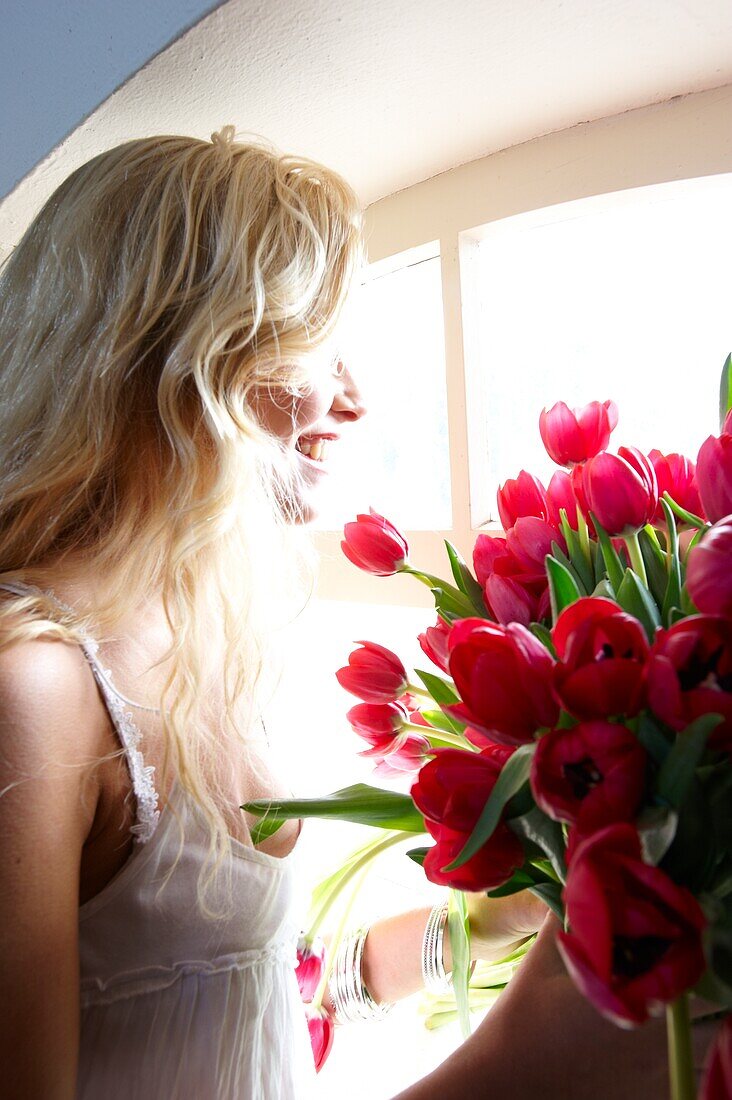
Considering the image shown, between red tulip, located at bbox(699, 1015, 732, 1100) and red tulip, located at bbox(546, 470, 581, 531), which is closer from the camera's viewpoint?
red tulip, located at bbox(699, 1015, 732, 1100)

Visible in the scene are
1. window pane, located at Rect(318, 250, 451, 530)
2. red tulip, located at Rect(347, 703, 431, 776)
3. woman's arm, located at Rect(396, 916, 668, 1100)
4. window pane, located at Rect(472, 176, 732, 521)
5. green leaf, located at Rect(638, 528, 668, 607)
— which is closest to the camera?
woman's arm, located at Rect(396, 916, 668, 1100)

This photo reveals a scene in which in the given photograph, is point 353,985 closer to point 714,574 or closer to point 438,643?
point 438,643

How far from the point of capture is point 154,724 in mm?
790

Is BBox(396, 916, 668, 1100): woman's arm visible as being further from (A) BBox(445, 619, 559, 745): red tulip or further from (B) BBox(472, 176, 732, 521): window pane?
(B) BBox(472, 176, 732, 521): window pane

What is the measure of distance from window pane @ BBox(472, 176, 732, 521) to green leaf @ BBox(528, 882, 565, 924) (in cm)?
74

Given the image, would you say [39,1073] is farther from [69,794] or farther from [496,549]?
[496,549]

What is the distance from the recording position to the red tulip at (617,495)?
52 cm

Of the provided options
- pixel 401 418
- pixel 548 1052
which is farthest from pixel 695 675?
pixel 401 418

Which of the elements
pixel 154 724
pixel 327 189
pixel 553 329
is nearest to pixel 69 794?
pixel 154 724

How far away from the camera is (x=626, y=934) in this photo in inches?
11.9

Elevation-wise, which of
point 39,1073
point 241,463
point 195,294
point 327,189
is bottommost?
point 39,1073

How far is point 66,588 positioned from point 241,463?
199 mm

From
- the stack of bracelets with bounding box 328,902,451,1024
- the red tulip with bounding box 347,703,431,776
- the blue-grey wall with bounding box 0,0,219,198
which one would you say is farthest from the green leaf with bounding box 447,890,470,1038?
the blue-grey wall with bounding box 0,0,219,198

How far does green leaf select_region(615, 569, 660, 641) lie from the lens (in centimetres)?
44
